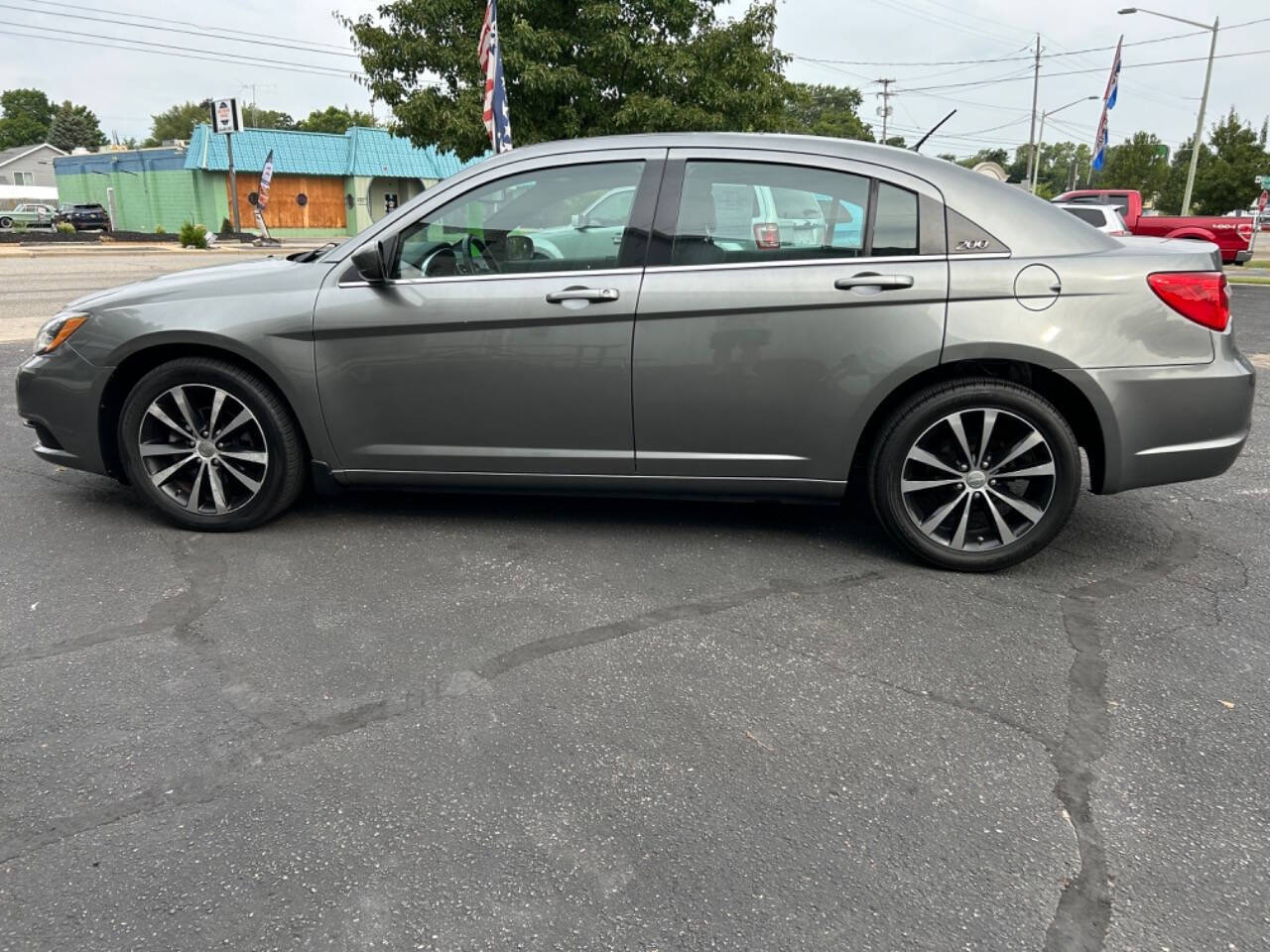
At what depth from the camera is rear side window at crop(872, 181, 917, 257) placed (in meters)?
3.81

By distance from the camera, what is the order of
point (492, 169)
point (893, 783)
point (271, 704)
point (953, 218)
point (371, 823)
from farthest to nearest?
point (492, 169) < point (953, 218) < point (271, 704) < point (893, 783) < point (371, 823)

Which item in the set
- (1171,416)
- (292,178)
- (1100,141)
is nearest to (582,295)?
(1171,416)

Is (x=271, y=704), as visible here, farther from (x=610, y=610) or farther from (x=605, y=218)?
(x=605, y=218)

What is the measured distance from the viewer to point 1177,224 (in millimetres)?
24031

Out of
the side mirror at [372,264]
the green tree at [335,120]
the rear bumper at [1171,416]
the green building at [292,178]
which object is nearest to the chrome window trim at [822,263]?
the rear bumper at [1171,416]

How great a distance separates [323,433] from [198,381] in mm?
611

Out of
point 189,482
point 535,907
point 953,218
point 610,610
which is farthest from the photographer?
point 189,482

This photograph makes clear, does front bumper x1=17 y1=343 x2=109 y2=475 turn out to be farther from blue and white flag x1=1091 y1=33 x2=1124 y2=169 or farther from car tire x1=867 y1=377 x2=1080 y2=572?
blue and white flag x1=1091 y1=33 x2=1124 y2=169

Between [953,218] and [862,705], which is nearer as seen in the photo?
[862,705]

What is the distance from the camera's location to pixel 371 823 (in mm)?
2348

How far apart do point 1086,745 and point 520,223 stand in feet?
9.44

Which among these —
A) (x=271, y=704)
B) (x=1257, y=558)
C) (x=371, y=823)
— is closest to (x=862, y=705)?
(x=371, y=823)

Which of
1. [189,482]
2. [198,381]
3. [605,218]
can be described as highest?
[605,218]

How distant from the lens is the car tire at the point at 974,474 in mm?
3789
